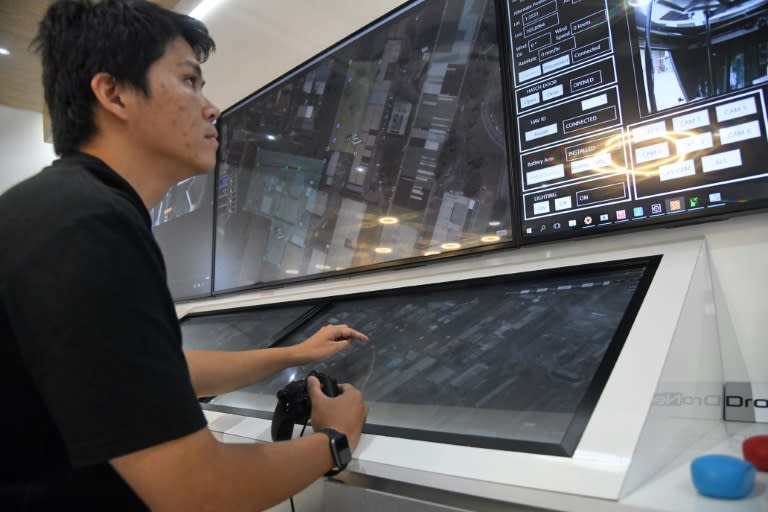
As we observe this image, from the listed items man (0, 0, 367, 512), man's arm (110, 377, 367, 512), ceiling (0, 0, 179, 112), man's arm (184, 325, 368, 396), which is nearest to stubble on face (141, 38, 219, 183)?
man (0, 0, 367, 512)

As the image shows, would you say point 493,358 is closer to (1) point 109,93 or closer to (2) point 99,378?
(2) point 99,378

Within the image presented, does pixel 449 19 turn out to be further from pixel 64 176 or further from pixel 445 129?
pixel 64 176

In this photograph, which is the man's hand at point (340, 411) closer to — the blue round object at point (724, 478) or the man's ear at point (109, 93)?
the blue round object at point (724, 478)

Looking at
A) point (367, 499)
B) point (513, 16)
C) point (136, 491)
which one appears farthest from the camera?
point (513, 16)

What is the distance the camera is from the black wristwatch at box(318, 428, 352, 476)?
2.70 feet

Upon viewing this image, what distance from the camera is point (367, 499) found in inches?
36.8

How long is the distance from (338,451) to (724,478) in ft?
1.78

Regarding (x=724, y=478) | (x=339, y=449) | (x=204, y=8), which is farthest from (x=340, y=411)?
(x=204, y=8)

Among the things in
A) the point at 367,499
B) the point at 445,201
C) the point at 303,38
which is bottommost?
the point at 367,499

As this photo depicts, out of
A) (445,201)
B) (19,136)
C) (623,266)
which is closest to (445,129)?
(445,201)

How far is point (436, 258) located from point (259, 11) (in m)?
1.70

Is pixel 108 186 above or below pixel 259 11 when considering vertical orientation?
below

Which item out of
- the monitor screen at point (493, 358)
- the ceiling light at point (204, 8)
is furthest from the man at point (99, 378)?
the ceiling light at point (204, 8)

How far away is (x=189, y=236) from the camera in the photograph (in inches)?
124
